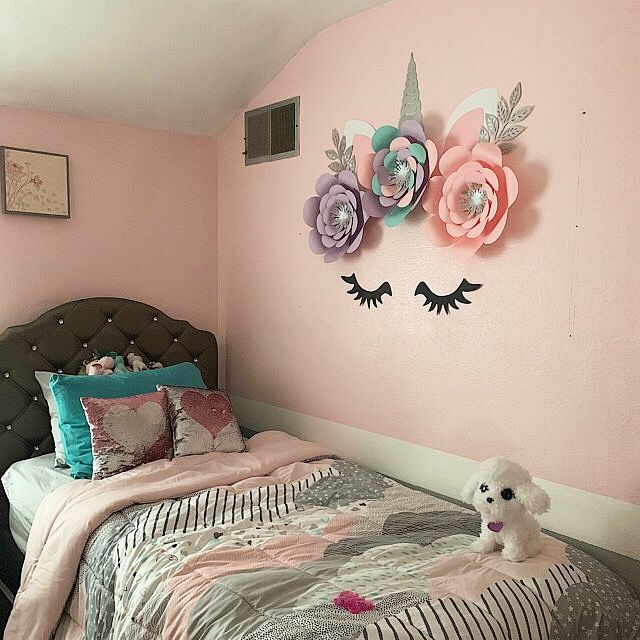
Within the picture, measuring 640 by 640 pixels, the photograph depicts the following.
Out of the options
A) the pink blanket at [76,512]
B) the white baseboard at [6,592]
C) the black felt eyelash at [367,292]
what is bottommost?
the white baseboard at [6,592]

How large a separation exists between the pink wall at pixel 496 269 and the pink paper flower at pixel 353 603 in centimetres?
85

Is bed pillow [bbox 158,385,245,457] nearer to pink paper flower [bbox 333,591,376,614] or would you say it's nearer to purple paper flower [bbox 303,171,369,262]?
purple paper flower [bbox 303,171,369,262]

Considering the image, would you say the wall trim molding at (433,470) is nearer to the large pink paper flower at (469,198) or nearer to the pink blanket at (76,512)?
the pink blanket at (76,512)

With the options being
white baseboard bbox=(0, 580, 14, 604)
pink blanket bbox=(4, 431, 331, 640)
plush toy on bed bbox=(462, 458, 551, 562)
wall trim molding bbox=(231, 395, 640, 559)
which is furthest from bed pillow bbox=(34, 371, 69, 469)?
plush toy on bed bbox=(462, 458, 551, 562)

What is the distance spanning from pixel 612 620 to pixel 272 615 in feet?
2.89

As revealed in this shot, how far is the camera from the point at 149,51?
9.36ft

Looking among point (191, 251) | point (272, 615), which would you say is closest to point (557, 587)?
point (272, 615)

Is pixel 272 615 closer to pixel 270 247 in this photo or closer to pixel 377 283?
pixel 377 283

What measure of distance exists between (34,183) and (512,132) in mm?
2005

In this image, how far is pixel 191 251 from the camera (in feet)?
11.5

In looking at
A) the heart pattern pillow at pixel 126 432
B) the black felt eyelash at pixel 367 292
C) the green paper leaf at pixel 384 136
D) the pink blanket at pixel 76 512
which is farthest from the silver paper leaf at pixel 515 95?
the heart pattern pillow at pixel 126 432

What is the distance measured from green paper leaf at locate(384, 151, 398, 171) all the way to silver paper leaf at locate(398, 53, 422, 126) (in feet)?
0.45

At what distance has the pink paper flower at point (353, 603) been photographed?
1.61 metres

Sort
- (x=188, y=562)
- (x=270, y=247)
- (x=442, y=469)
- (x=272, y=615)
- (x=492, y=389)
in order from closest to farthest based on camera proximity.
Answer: (x=272, y=615)
(x=188, y=562)
(x=492, y=389)
(x=442, y=469)
(x=270, y=247)
